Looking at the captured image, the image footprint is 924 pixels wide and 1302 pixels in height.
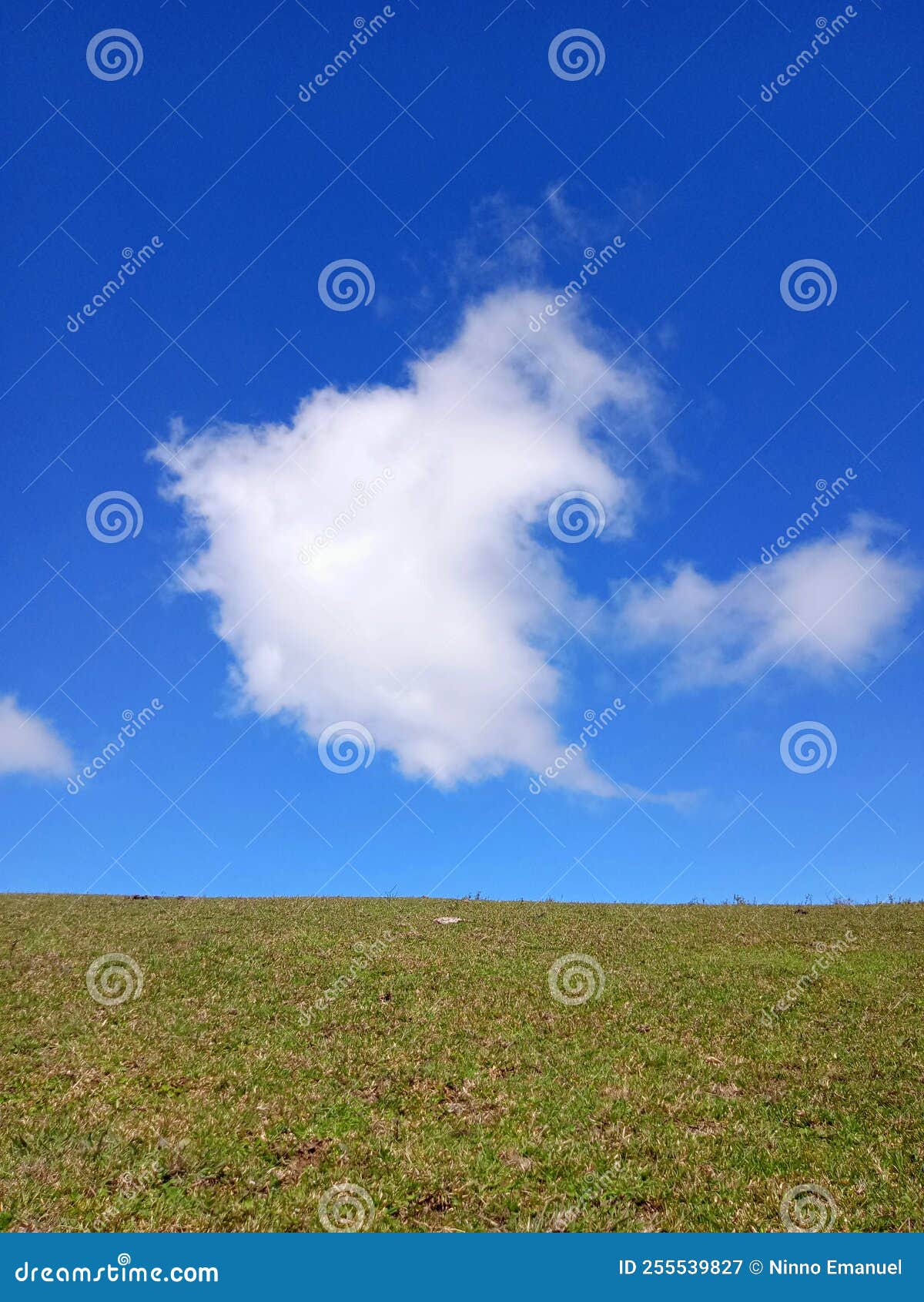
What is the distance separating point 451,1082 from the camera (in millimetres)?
Answer: 16047

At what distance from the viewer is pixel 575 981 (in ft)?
74.6

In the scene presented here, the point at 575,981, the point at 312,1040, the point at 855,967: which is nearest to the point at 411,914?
the point at 575,981

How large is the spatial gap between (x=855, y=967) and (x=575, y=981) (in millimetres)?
9372

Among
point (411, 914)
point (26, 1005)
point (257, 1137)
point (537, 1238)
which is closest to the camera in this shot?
point (537, 1238)

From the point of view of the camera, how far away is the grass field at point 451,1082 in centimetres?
1198

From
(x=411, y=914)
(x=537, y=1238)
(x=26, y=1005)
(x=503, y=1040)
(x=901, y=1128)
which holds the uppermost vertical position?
A: (x=411, y=914)

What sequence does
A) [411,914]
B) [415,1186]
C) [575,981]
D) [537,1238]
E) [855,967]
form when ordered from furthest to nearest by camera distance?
1. [411,914]
2. [855,967]
3. [575,981]
4. [415,1186]
5. [537,1238]

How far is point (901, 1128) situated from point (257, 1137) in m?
11.8

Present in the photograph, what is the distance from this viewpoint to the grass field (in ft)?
39.3

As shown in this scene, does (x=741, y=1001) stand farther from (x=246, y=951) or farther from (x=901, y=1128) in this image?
(x=246, y=951)

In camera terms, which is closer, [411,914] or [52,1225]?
[52,1225]

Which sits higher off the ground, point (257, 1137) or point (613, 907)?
point (613, 907)

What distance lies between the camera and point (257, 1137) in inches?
537

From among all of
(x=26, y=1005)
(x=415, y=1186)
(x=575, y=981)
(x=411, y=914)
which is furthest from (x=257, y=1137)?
(x=411, y=914)
